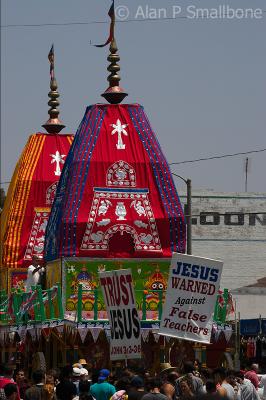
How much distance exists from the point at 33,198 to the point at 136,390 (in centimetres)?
2058

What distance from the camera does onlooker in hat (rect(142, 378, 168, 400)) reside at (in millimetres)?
16562

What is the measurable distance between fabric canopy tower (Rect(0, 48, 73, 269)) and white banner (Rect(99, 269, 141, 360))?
12.9 m

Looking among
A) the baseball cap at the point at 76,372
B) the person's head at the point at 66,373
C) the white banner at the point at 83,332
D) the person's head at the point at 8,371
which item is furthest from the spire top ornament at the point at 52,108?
the person's head at the point at 8,371

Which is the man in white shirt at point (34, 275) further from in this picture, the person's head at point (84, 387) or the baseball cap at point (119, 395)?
the baseball cap at point (119, 395)

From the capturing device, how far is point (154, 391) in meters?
17.4

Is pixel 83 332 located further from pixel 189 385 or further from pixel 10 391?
pixel 10 391

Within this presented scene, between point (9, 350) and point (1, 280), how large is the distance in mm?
5442

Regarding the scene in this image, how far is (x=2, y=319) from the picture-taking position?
107 feet

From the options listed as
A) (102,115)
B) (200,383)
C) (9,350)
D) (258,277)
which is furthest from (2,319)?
(258,277)

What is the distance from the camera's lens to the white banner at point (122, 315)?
22859 millimetres

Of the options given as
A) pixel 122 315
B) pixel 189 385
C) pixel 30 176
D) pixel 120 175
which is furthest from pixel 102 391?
pixel 30 176

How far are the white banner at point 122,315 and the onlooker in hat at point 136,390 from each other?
4630 millimetres

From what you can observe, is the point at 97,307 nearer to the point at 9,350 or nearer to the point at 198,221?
the point at 9,350

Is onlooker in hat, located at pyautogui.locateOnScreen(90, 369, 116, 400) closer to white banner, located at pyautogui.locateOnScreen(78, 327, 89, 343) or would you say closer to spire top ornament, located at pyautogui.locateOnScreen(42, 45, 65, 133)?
white banner, located at pyautogui.locateOnScreen(78, 327, 89, 343)
